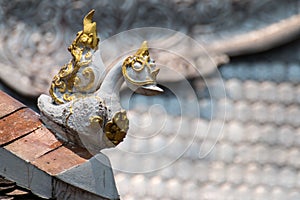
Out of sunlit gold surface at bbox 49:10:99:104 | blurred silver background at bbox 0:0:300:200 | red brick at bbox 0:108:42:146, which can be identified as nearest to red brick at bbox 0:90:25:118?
red brick at bbox 0:108:42:146

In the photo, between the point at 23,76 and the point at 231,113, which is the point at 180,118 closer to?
the point at 231,113

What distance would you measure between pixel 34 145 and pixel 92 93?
5.9 inches

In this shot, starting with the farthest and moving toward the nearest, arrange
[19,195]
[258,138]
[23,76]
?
[23,76] < [258,138] < [19,195]

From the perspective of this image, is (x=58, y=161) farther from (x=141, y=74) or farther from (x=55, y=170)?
(x=141, y=74)

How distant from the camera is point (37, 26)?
10.3 ft

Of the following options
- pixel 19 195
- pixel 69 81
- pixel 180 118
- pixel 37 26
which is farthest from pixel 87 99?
pixel 37 26

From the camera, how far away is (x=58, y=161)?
1.63 m

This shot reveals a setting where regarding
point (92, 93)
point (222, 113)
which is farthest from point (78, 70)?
point (222, 113)

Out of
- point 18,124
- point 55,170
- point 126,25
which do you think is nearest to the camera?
point 55,170

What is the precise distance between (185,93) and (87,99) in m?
1.34

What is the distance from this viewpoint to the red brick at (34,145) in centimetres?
162

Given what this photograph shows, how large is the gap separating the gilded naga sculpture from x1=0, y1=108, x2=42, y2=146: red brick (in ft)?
0.12

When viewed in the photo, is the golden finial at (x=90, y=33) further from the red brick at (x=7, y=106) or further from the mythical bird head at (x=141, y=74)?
the red brick at (x=7, y=106)

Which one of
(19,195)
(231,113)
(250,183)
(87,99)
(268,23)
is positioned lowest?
(19,195)
